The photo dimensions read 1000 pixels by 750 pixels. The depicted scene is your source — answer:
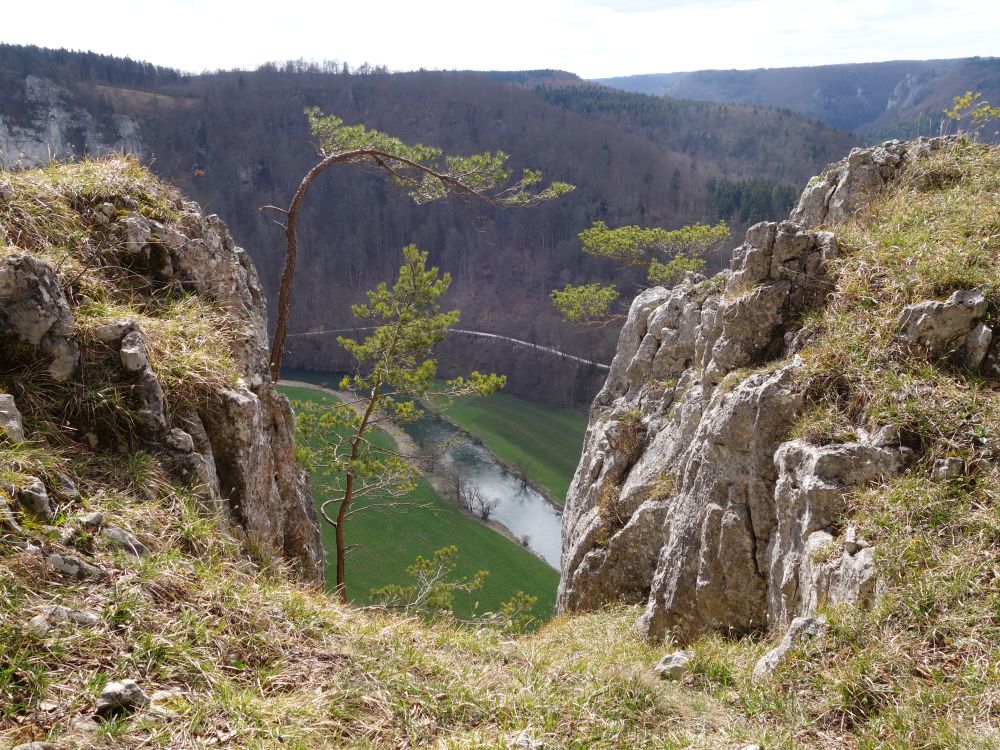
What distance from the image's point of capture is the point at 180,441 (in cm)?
664

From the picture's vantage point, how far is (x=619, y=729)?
4.87 m

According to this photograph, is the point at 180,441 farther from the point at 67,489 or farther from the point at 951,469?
the point at 951,469

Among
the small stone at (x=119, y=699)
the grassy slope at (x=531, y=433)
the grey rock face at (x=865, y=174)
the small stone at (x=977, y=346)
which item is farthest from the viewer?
the grassy slope at (x=531, y=433)

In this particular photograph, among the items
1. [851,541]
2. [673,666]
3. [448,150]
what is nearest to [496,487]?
[673,666]

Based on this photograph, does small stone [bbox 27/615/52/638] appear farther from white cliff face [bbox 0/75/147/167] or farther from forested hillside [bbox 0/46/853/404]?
white cliff face [bbox 0/75/147/167]

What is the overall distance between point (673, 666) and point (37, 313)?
7.06m

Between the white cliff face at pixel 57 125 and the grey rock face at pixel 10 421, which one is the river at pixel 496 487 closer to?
the grey rock face at pixel 10 421

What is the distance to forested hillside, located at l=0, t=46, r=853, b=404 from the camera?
13200 centimetres

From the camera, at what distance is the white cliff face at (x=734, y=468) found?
7.38 m

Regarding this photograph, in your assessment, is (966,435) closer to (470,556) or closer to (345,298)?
(470,556)

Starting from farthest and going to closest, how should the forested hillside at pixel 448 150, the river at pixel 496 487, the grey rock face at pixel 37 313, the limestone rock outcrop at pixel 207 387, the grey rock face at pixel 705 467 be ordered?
1. the forested hillside at pixel 448 150
2. the river at pixel 496 487
3. the grey rock face at pixel 705 467
4. the limestone rock outcrop at pixel 207 387
5. the grey rock face at pixel 37 313

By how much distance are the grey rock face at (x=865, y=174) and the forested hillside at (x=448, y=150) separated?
90.2 meters

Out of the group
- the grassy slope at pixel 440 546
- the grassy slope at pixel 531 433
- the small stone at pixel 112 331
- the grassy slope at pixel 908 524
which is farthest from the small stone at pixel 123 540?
the grassy slope at pixel 531 433

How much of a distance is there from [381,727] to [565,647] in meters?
5.01
